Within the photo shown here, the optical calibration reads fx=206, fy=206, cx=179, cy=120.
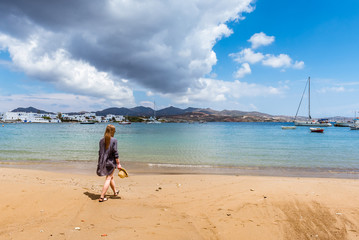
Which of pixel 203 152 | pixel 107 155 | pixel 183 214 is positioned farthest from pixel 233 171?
pixel 107 155

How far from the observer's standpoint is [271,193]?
290 inches

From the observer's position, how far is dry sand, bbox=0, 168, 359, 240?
4844 millimetres

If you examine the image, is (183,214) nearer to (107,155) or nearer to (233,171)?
(107,155)

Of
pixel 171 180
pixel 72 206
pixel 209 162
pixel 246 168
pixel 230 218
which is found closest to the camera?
pixel 230 218

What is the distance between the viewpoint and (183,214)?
5961mm

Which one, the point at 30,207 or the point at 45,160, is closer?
the point at 30,207

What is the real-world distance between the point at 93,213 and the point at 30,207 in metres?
1.77

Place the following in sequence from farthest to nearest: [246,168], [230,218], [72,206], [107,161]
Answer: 1. [246,168]
2. [107,161]
3. [72,206]
4. [230,218]

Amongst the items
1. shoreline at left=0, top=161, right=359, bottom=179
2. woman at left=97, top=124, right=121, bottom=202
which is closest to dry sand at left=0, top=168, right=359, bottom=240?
woman at left=97, top=124, right=121, bottom=202

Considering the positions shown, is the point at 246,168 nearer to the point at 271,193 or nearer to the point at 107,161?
the point at 271,193

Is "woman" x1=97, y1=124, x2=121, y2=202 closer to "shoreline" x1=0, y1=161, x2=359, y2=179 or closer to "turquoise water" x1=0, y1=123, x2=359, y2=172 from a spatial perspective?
"shoreline" x1=0, y1=161, x2=359, y2=179

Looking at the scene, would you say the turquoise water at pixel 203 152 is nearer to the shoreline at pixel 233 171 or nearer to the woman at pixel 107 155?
the shoreline at pixel 233 171

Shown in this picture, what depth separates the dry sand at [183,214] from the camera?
4.84 meters

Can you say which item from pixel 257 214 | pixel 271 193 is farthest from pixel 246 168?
pixel 257 214
